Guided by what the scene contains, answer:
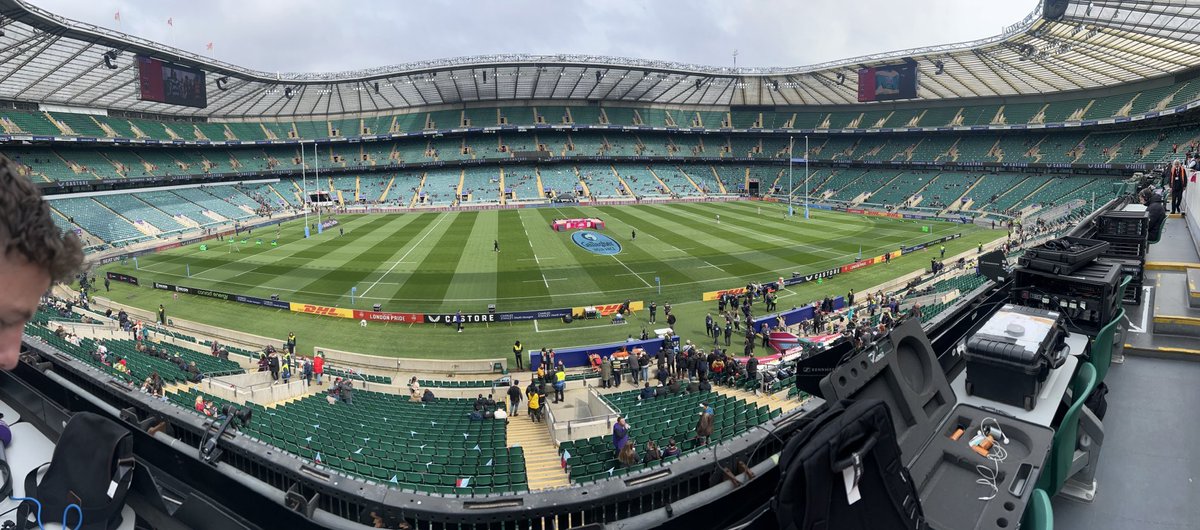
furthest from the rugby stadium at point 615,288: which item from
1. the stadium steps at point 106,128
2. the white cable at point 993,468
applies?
the stadium steps at point 106,128

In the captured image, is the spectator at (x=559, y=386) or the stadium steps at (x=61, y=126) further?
the stadium steps at (x=61, y=126)

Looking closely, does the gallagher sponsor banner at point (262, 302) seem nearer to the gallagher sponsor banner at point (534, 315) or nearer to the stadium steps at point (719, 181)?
the gallagher sponsor banner at point (534, 315)

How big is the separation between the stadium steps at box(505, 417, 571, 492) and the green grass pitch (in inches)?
345

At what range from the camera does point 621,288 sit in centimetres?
3316

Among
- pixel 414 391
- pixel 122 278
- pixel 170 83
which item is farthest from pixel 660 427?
pixel 170 83

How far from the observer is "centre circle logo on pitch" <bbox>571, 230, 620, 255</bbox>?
44.1 metres

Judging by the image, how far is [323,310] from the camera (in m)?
30.0

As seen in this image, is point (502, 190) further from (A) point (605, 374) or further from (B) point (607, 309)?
(A) point (605, 374)

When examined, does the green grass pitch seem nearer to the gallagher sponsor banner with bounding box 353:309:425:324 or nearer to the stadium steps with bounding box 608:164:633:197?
the gallagher sponsor banner with bounding box 353:309:425:324

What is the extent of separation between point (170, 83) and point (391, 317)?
176 ft

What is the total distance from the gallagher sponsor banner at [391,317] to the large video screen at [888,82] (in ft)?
227

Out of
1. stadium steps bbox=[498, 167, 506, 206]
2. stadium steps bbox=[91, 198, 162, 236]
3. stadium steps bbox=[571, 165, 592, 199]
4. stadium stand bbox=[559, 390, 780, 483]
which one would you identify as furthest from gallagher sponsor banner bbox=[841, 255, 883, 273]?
stadium steps bbox=[91, 198, 162, 236]

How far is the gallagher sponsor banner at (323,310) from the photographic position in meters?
29.4

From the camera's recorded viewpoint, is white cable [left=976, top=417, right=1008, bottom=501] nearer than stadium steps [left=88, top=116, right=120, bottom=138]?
Yes
